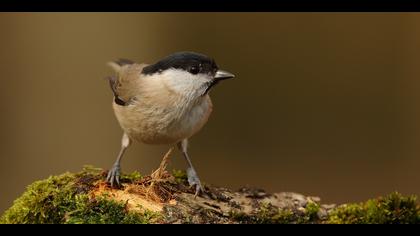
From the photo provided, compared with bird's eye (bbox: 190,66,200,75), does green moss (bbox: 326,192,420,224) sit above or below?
below

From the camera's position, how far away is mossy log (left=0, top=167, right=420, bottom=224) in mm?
1999

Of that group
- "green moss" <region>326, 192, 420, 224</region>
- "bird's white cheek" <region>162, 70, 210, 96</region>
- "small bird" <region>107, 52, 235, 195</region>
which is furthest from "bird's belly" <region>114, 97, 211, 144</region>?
"green moss" <region>326, 192, 420, 224</region>

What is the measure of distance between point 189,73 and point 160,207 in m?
0.86

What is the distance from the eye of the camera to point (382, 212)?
2.00 meters

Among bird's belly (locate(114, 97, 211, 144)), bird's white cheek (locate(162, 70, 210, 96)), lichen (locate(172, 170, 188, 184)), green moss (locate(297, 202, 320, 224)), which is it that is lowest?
green moss (locate(297, 202, 320, 224))

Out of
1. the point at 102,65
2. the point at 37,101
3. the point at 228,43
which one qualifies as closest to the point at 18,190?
the point at 37,101

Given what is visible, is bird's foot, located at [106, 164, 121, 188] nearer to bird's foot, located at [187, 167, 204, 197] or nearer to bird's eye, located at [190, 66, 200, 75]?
bird's foot, located at [187, 167, 204, 197]

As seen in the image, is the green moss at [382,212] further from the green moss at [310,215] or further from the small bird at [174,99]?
the small bird at [174,99]

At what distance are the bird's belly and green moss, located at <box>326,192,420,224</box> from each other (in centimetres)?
98

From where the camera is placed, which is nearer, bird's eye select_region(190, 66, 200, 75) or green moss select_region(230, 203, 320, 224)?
green moss select_region(230, 203, 320, 224)

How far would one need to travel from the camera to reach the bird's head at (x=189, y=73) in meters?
2.72

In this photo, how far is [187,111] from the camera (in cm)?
276

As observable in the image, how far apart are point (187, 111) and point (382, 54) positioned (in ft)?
10.7

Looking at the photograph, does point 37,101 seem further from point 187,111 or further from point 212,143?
point 187,111
